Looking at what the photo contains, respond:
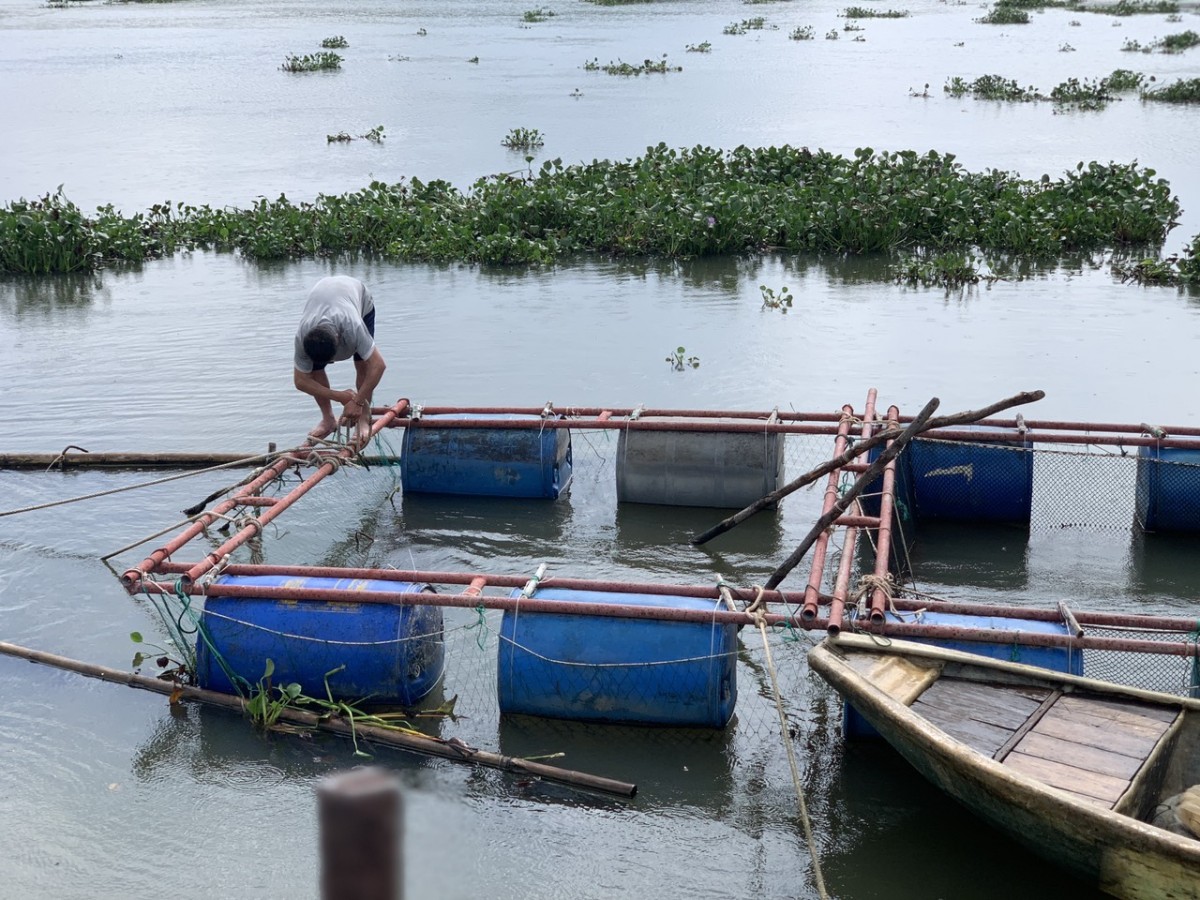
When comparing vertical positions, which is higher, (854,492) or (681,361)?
(681,361)

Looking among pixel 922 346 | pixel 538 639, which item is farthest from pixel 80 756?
pixel 922 346

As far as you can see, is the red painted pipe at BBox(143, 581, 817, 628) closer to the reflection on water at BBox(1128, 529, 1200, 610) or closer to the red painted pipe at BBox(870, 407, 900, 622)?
the red painted pipe at BBox(870, 407, 900, 622)

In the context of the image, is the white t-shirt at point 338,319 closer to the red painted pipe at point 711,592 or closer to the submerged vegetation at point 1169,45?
the red painted pipe at point 711,592

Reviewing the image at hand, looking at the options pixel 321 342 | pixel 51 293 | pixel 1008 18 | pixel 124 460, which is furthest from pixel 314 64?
pixel 321 342

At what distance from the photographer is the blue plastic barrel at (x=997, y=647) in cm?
548

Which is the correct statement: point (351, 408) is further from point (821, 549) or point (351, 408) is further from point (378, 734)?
point (821, 549)

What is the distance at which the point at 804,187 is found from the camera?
1623 centimetres

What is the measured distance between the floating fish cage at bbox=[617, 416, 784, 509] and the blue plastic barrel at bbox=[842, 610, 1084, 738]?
2705mm

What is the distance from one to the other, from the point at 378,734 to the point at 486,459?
10.5 ft

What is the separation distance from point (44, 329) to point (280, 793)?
9.47 metres

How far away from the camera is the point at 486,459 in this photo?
28.9 feet

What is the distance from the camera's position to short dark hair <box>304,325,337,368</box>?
25.1 feet

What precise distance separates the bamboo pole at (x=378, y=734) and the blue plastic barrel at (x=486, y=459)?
282 centimetres

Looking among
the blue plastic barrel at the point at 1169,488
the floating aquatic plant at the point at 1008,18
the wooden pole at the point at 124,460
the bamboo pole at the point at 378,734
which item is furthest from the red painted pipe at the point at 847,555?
the floating aquatic plant at the point at 1008,18
